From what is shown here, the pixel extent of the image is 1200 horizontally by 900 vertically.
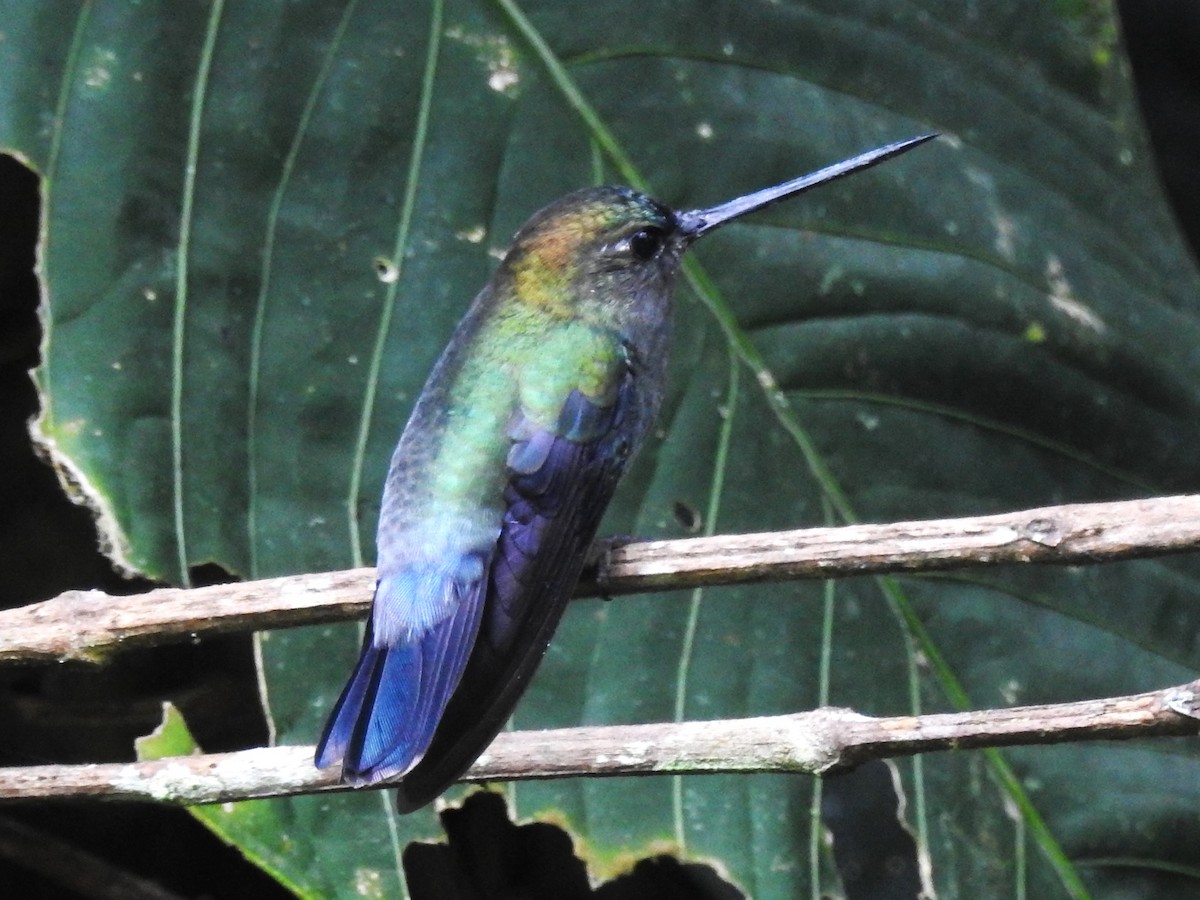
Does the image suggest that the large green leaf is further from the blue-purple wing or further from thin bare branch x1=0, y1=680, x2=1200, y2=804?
thin bare branch x1=0, y1=680, x2=1200, y2=804

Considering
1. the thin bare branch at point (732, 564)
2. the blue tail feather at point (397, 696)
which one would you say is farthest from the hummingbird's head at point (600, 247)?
the thin bare branch at point (732, 564)

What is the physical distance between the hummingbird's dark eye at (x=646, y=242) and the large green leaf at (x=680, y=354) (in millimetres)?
137

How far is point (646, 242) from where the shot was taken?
8.30 feet

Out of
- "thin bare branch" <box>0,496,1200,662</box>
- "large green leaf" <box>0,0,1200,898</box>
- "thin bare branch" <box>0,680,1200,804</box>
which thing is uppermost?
"large green leaf" <box>0,0,1200,898</box>

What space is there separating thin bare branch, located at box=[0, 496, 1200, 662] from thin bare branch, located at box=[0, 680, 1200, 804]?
16cm

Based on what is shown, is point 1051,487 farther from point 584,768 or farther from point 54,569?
point 54,569

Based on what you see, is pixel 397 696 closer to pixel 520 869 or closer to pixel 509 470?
pixel 509 470

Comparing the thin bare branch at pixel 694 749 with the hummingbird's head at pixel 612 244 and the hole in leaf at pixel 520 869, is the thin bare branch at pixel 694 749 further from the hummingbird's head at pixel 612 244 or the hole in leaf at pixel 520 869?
the hole in leaf at pixel 520 869

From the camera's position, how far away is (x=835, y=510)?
2506mm

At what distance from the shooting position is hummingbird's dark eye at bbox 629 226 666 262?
8.29ft

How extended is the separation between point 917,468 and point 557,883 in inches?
44.6

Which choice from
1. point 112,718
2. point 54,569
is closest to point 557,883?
point 112,718

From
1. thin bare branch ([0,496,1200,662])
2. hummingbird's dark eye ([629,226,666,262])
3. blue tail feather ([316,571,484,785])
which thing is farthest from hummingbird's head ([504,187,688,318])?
thin bare branch ([0,496,1200,662])

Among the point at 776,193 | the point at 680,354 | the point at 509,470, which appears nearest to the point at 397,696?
the point at 509,470
